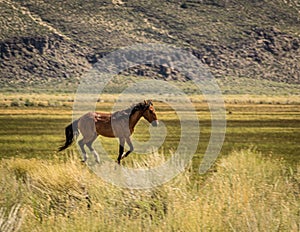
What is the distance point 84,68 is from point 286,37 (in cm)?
3560

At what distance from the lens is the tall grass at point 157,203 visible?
880cm

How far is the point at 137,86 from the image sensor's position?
5246 inches

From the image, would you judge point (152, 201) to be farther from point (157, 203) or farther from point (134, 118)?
point (134, 118)

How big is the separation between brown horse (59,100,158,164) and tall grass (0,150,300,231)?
2.47 m

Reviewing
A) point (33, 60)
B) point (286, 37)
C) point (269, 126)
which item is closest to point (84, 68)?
point (33, 60)

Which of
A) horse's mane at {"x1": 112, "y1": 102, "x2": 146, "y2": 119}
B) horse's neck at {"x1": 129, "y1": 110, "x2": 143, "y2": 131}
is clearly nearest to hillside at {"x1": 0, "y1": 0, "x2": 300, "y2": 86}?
horse's mane at {"x1": 112, "y1": 102, "x2": 146, "y2": 119}

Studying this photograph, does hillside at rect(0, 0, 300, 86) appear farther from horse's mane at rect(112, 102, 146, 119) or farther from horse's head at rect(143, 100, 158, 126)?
horse's head at rect(143, 100, 158, 126)

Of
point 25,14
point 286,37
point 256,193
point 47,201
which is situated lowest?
point 47,201

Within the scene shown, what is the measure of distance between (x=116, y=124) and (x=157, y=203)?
588 cm

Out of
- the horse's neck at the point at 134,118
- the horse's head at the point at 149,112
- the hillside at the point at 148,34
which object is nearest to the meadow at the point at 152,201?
the horse's head at the point at 149,112

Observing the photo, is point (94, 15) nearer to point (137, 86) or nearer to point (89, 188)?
point (137, 86)

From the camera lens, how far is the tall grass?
8.80 meters

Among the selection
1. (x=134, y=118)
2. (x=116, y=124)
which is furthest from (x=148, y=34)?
(x=134, y=118)

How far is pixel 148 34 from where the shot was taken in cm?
13175
